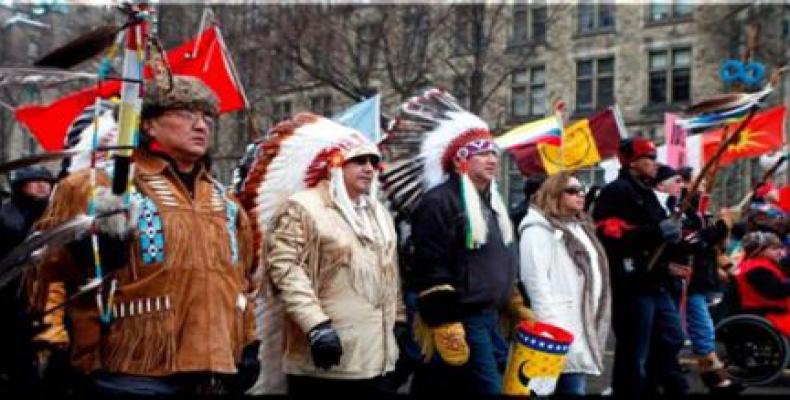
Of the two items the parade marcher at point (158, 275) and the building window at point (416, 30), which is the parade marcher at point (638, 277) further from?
the building window at point (416, 30)

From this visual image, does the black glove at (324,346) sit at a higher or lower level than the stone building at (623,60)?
lower

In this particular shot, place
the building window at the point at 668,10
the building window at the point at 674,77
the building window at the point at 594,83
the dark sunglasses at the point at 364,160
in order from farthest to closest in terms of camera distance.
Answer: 1. the building window at the point at 594,83
2. the building window at the point at 674,77
3. the building window at the point at 668,10
4. the dark sunglasses at the point at 364,160

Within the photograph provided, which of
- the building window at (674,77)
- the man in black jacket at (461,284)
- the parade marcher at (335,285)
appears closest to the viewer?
the parade marcher at (335,285)

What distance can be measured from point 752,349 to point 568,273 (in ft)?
11.1

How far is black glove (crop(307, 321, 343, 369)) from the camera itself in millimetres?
4215

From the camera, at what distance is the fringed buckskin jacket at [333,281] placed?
454cm

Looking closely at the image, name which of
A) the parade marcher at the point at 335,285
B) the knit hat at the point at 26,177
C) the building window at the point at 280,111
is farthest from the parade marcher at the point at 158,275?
the building window at the point at 280,111

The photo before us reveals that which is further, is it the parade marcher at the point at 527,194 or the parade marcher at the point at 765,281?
the parade marcher at the point at 765,281

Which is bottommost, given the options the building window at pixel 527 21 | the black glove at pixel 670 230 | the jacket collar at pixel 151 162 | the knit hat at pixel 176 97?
the black glove at pixel 670 230

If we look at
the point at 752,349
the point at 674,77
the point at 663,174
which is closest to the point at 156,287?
the point at 663,174

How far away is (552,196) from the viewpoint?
622cm

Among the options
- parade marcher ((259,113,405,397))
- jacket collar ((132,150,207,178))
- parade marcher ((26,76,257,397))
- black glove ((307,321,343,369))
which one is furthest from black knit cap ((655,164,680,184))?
jacket collar ((132,150,207,178))

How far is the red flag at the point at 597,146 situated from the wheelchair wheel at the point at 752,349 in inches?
86.9

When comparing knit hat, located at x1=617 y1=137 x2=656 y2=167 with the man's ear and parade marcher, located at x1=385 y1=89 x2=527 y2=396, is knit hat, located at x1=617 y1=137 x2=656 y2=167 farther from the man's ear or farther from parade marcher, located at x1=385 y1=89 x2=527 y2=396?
the man's ear
